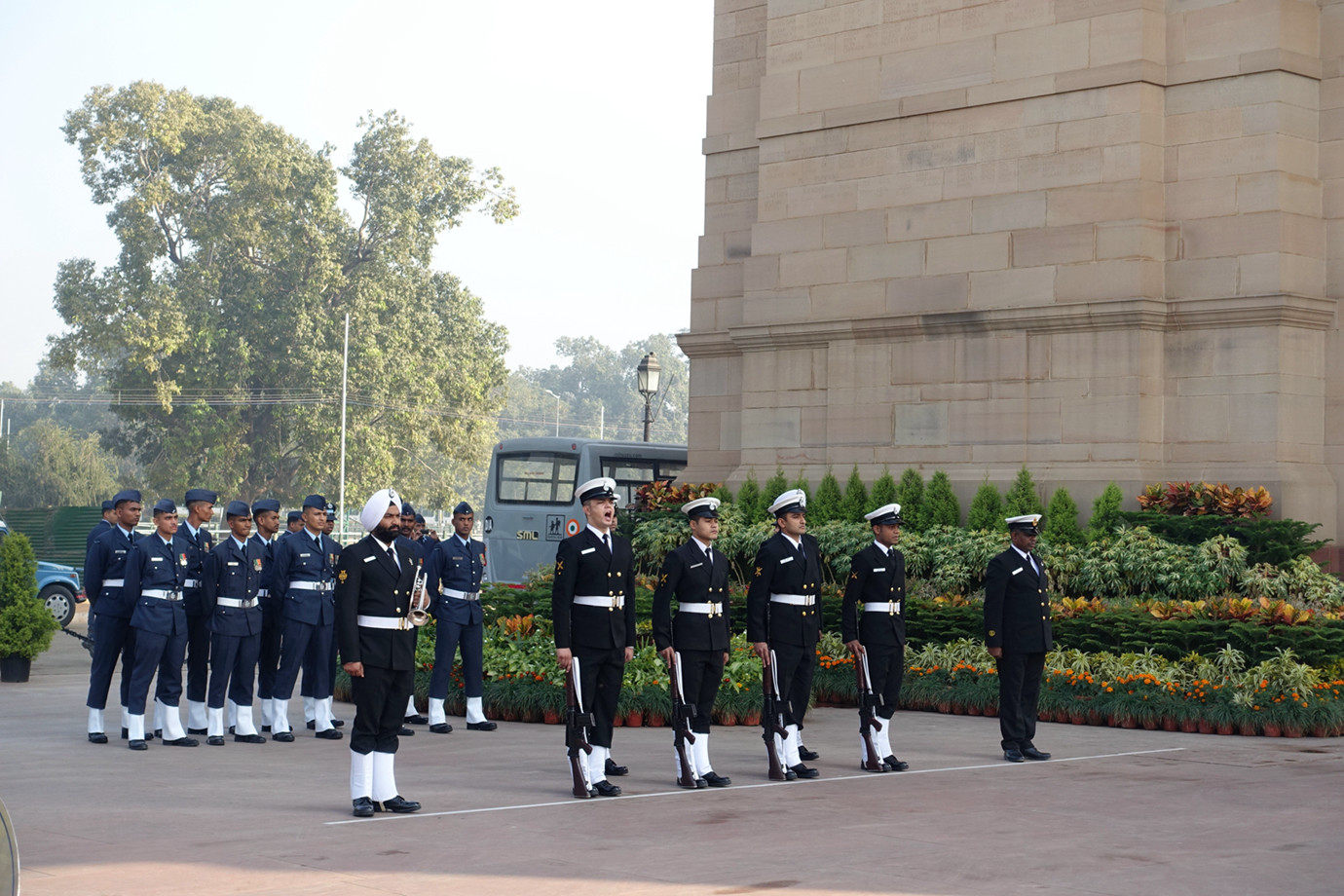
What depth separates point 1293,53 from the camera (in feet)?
54.9

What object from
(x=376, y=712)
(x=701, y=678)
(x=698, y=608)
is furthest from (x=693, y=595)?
(x=376, y=712)

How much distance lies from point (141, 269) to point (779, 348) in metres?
38.7

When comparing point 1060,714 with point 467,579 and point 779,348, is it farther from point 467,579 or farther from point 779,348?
point 779,348

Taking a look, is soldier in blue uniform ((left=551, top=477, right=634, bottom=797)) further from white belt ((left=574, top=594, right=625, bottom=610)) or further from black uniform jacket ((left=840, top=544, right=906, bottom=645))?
black uniform jacket ((left=840, top=544, right=906, bottom=645))

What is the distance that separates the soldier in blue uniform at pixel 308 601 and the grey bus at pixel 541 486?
14.0 meters

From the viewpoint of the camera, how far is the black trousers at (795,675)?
11109 mm

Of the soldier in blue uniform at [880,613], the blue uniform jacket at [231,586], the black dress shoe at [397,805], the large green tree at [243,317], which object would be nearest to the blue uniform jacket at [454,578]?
the blue uniform jacket at [231,586]

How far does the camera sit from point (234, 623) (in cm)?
→ 1305

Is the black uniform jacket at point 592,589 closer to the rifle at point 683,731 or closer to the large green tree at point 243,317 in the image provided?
the rifle at point 683,731

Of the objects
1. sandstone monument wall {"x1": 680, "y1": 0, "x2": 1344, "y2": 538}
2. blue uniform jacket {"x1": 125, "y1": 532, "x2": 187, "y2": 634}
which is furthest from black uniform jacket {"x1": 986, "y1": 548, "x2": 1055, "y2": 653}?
blue uniform jacket {"x1": 125, "y1": 532, "x2": 187, "y2": 634}

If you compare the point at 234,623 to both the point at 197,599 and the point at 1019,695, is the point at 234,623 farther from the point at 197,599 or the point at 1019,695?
the point at 1019,695

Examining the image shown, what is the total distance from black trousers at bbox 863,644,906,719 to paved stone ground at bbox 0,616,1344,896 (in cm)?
50

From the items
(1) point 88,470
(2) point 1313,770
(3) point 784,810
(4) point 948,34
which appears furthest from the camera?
(1) point 88,470

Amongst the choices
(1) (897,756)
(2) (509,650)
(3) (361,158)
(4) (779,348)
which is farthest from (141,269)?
(1) (897,756)
